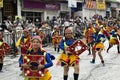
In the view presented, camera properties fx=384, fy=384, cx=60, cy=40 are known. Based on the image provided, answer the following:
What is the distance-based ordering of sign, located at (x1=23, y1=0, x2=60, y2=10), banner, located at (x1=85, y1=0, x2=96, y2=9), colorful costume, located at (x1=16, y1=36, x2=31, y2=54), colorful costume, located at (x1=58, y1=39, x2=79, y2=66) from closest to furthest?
colorful costume, located at (x1=58, y1=39, x2=79, y2=66), colorful costume, located at (x1=16, y1=36, x2=31, y2=54), sign, located at (x1=23, y1=0, x2=60, y2=10), banner, located at (x1=85, y1=0, x2=96, y2=9)

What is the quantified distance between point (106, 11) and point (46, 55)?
1746 inches

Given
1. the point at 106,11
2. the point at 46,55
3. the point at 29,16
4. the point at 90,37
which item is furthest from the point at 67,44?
the point at 106,11

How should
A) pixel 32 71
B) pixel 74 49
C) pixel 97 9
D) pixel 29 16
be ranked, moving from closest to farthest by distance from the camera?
pixel 32 71
pixel 74 49
pixel 29 16
pixel 97 9

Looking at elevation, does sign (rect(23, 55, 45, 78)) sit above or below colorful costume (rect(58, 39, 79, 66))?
above

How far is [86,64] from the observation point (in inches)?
619

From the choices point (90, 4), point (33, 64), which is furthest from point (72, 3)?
point (33, 64)

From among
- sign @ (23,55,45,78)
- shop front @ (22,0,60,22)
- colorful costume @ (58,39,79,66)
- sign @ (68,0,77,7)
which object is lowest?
colorful costume @ (58,39,79,66)

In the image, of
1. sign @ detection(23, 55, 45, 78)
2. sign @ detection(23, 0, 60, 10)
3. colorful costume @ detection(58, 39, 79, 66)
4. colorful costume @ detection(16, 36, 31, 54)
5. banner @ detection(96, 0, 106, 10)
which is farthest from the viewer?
banner @ detection(96, 0, 106, 10)

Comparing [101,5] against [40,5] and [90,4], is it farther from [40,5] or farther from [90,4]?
[40,5]

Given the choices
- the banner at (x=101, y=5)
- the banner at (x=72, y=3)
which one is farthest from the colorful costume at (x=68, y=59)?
the banner at (x=101, y=5)

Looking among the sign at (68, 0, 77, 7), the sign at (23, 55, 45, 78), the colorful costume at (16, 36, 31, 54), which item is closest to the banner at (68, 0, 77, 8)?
the sign at (68, 0, 77, 7)

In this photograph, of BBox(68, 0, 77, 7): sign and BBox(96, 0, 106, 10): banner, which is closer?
BBox(68, 0, 77, 7): sign

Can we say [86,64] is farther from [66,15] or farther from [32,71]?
[66,15]

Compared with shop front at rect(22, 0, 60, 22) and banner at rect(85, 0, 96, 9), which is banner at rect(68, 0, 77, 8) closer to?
shop front at rect(22, 0, 60, 22)
